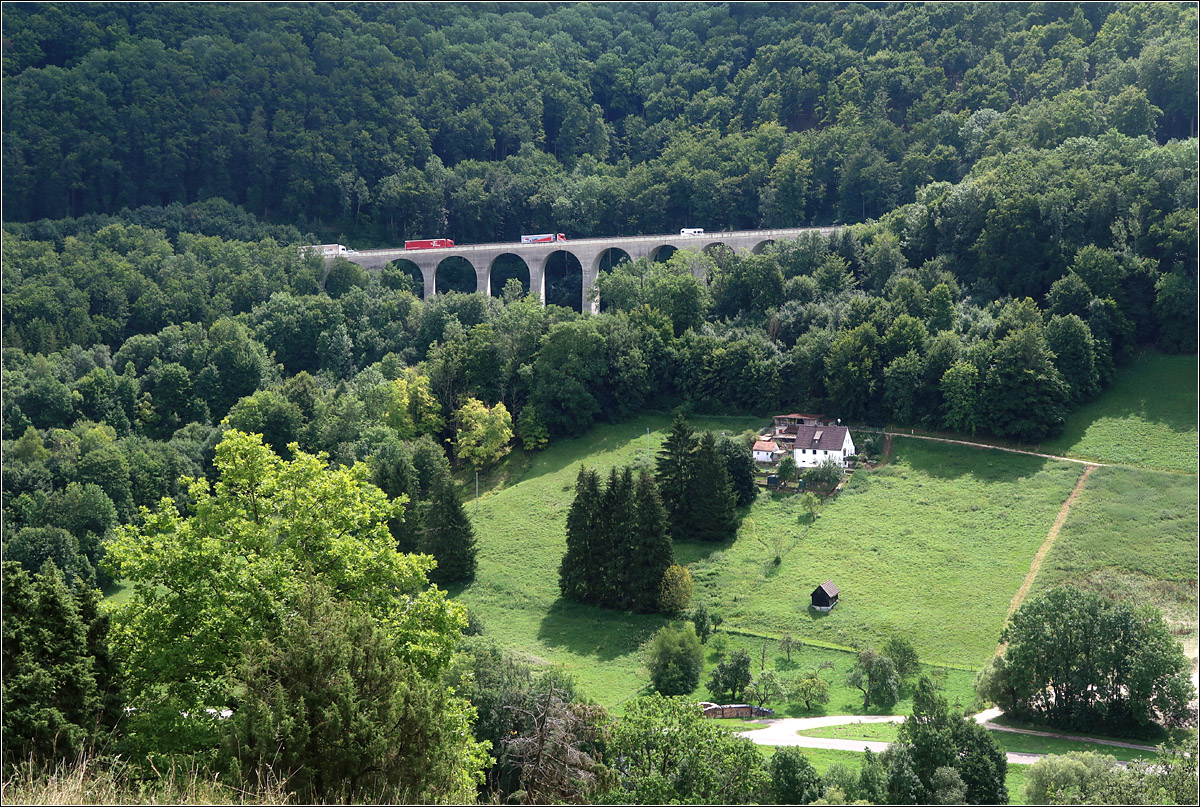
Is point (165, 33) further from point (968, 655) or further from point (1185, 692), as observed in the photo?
point (1185, 692)

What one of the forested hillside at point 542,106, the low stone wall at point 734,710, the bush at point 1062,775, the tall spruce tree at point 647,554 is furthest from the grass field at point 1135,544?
the forested hillside at point 542,106

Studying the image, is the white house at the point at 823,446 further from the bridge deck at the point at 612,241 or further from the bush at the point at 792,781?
the bush at the point at 792,781

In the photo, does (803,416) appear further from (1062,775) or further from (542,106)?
(542,106)

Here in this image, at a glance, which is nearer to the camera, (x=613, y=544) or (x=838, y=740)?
(x=838, y=740)

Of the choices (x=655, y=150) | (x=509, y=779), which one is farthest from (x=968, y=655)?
(x=655, y=150)

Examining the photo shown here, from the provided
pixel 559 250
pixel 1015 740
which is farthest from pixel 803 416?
pixel 559 250

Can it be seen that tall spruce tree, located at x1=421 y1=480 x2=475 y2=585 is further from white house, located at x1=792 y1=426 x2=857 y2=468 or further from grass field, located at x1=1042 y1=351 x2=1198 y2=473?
grass field, located at x1=1042 y1=351 x2=1198 y2=473
